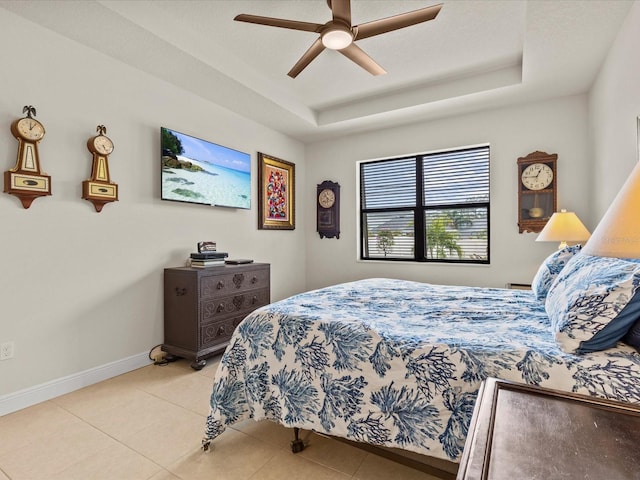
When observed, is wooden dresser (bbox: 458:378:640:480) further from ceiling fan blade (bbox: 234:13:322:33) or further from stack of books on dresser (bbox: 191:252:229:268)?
stack of books on dresser (bbox: 191:252:229:268)

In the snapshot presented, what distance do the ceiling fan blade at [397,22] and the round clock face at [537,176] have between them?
2243 mm

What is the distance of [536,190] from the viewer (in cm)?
351

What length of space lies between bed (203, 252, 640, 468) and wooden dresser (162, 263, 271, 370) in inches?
44.4

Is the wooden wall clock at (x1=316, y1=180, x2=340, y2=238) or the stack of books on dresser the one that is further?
the wooden wall clock at (x1=316, y1=180, x2=340, y2=238)

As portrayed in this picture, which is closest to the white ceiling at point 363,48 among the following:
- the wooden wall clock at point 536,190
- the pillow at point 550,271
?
the wooden wall clock at point 536,190

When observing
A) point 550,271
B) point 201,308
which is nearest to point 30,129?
point 201,308

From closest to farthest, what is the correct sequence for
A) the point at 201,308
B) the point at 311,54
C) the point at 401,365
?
the point at 401,365 → the point at 311,54 → the point at 201,308

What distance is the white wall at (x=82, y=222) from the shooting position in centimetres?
217

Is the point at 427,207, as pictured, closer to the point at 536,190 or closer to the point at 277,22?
the point at 536,190

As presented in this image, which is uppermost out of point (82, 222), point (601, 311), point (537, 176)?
point (537, 176)

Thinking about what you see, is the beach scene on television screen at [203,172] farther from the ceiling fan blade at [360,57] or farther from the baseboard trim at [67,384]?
the ceiling fan blade at [360,57]

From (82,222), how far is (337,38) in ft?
7.23

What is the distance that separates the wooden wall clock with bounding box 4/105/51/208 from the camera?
2107mm

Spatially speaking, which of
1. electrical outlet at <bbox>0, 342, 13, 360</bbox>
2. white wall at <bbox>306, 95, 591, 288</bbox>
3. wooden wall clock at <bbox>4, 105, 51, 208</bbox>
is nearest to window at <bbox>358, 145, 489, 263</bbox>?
white wall at <bbox>306, 95, 591, 288</bbox>
